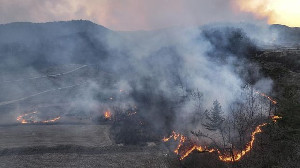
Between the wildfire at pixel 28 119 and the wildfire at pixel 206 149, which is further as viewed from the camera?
the wildfire at pixel 28 119

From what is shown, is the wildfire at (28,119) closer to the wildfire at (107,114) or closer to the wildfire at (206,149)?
the wildfire at (107,114)

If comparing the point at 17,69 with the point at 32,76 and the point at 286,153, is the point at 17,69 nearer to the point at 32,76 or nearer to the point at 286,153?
the point at 32,76

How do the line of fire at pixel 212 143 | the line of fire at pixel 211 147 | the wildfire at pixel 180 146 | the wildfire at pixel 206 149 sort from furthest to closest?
the wildfire at pixel 180 146
the line of fire at pixel 212 143
the line of fire at pixel 211 147
the wildfire at pixel 206 149

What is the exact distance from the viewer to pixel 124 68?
209 feet

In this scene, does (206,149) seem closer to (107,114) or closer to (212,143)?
(212,143)

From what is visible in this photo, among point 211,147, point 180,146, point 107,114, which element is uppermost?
point 107,114

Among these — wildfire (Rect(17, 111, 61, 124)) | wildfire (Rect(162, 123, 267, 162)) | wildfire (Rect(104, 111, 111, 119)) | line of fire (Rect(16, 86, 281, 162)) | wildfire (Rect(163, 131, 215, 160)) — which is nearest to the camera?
wildfire (Rect(162, 123, 267, 162))

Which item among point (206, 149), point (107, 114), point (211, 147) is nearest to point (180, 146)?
point (206, 149)

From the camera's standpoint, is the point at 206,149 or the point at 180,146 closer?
the point at 206,149

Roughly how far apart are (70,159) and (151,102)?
16753mm

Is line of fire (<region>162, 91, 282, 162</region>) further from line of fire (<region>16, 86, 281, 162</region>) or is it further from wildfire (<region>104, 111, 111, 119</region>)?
wildfire (<region>104, 111, 111, 119</region>)

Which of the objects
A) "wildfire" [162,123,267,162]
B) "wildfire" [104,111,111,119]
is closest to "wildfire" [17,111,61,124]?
"wildfire" [104,111,111,119]

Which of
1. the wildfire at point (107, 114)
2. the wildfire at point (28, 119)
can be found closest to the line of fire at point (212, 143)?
the wildfire at point (107, 114)

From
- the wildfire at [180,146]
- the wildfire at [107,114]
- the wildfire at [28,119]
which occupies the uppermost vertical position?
the wildfire at [107,114]
